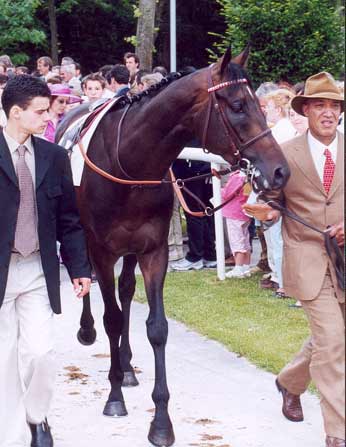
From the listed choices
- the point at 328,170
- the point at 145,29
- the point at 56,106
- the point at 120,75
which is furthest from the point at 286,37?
the point at 328,170

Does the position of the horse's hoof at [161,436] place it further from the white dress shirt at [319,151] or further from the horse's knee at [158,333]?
the white dress shirt at [319,151]

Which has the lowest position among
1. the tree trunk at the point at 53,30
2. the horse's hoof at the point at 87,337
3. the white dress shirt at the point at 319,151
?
the horse's hoof at the point at 87,337

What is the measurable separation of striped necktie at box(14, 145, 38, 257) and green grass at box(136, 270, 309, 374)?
2.51 meters

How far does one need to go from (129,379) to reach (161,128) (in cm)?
201

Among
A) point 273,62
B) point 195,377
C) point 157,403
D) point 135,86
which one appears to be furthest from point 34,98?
point 273,62

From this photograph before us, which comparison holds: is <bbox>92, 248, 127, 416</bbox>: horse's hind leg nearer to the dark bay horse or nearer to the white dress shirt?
the dark bay horse

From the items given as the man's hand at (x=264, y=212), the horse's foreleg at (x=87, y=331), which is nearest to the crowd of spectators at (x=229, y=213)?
the horse's foreleg at (x=87, y=331)

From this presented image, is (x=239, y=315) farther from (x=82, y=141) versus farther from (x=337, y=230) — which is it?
(x=337, y=230)

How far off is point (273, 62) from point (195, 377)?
7.91 metres

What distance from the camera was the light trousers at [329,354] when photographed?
5066 mm

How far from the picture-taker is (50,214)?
5.35 m

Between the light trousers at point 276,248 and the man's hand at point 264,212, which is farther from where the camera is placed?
the light trousers at point 276,248

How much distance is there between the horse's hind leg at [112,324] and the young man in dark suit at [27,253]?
0.95 m

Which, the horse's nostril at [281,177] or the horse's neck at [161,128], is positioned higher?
the horse's neck at [161,128]
